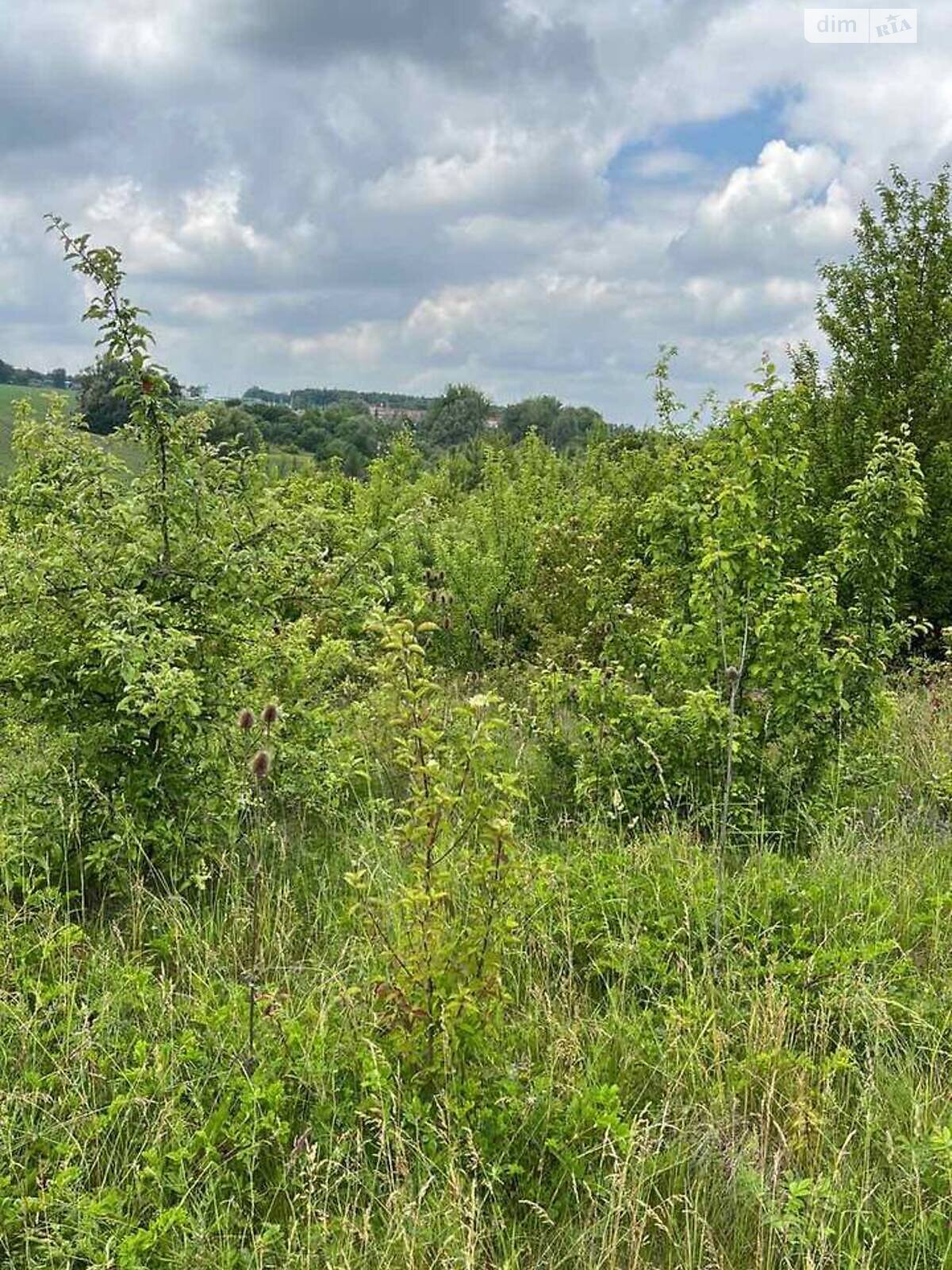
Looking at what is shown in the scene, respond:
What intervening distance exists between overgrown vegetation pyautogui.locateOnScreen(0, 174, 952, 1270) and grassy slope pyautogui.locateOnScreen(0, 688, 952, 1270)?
0.02m

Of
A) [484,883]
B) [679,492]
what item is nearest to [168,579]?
[484,883]

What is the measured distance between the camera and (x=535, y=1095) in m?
2.49

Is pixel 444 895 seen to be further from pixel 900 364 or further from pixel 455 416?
pixel 455 416

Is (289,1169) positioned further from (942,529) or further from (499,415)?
(499,415)

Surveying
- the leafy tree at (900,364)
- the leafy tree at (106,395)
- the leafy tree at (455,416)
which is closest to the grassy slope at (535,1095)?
the leafy tree at (106,395)

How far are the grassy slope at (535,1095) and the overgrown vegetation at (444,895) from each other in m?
0.02

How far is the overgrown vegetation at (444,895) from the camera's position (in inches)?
88.4

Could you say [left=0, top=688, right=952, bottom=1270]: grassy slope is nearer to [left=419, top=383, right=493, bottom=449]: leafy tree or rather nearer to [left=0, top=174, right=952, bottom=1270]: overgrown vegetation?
[left=0, top=174, right=952, bottom=1270]: overgrown vegetation

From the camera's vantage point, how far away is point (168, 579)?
12.8ft

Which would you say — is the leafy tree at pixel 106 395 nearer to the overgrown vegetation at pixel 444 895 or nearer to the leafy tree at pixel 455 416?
the overgrown vegetation at pixel 444 895

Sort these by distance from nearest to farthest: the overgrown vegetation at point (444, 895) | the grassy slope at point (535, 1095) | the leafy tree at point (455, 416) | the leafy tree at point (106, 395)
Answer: the grassy slope at point (535, 1095) < the overgrown vegetation at point (444, 895) < the leafy tree at point (106, 395) < the leafy tree at point (455, 416)

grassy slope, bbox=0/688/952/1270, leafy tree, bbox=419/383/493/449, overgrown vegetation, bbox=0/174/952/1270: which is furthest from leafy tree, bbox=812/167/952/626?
leafy tree, bbox=419/383/493/449

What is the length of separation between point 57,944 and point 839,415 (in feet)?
31.5

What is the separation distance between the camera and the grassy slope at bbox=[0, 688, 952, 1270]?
83.6 inches
